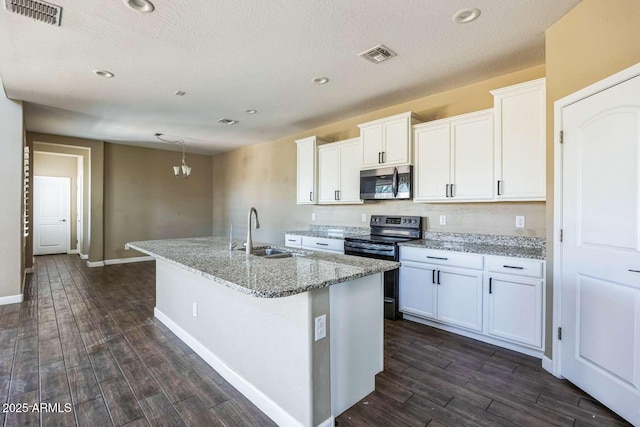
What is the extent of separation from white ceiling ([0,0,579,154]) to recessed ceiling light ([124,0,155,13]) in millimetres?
43

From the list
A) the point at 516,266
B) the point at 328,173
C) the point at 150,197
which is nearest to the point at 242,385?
the point at 516,266

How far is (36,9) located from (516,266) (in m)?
4.05

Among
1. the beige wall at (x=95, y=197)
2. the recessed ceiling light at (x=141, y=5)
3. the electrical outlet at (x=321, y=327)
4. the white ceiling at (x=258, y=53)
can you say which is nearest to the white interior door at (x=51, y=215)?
the beige wall at (x=95, y=197)

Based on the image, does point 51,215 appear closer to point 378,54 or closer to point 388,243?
point 388,243

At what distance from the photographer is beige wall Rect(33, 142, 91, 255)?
20.9 feet

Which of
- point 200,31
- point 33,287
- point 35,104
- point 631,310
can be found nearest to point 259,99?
point 200,31

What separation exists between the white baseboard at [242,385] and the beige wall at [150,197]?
4927mm

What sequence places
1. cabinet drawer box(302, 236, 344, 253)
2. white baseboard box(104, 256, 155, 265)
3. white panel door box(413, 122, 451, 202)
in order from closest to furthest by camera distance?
white panel door box(413, 122, 451, 202)
cabinet drawer box(302, 236, 344, 253)
white baseboard box(104, 256, 155, 265)

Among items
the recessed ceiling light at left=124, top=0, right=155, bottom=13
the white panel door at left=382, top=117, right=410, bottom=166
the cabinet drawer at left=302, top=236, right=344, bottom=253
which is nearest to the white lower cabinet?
the cabinet drawer at left=302, top=236, right=344, bottom=253

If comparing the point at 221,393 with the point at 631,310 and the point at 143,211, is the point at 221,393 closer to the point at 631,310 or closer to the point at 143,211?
the point at 631,310

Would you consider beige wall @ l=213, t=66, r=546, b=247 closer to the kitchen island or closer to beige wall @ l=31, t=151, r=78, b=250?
the kitchen island

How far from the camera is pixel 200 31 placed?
2.40 metres

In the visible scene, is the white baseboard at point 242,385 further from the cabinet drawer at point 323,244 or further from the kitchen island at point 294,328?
the cabinet drawer at point 323,244

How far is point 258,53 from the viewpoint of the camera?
274cm
